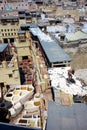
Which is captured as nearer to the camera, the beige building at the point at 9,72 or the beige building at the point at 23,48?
the beige building at the point at 9,72

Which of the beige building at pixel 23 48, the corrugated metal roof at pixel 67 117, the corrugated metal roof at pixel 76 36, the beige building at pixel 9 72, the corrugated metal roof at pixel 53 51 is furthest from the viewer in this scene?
the beige building at pixel 23 48

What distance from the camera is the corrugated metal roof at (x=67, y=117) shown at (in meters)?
10.2

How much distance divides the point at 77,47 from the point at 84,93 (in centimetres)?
1229

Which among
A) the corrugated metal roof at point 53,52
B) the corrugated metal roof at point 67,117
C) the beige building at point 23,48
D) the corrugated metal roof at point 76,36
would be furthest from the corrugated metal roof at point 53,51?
the corrugated metal roof at point 67,117

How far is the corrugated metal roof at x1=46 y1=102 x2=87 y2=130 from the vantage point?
10188mm

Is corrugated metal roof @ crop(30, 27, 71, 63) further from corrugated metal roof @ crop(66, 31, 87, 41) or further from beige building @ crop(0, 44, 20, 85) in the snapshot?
beige building @ crop(0, 44, 20, 85)

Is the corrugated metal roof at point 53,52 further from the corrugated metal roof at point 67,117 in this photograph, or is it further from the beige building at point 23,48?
the corrugated metal roof at point 67,117

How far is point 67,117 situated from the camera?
1104 centimetres

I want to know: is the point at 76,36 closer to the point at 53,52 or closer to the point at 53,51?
the point at 53,51

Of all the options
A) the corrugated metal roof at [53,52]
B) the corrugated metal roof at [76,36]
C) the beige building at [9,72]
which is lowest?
the beige building at [9,72]

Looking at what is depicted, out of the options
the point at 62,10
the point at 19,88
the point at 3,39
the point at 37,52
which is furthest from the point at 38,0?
the point at 19,88

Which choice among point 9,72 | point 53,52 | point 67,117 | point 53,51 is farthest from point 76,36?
point 67,117

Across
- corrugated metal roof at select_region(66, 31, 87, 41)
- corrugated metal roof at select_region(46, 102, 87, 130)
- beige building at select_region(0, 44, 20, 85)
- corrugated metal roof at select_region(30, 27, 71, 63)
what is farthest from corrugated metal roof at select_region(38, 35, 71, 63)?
corrugated metal roof at select_region(46, 102, 87, 130)

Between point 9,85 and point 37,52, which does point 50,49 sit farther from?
point 9,85
